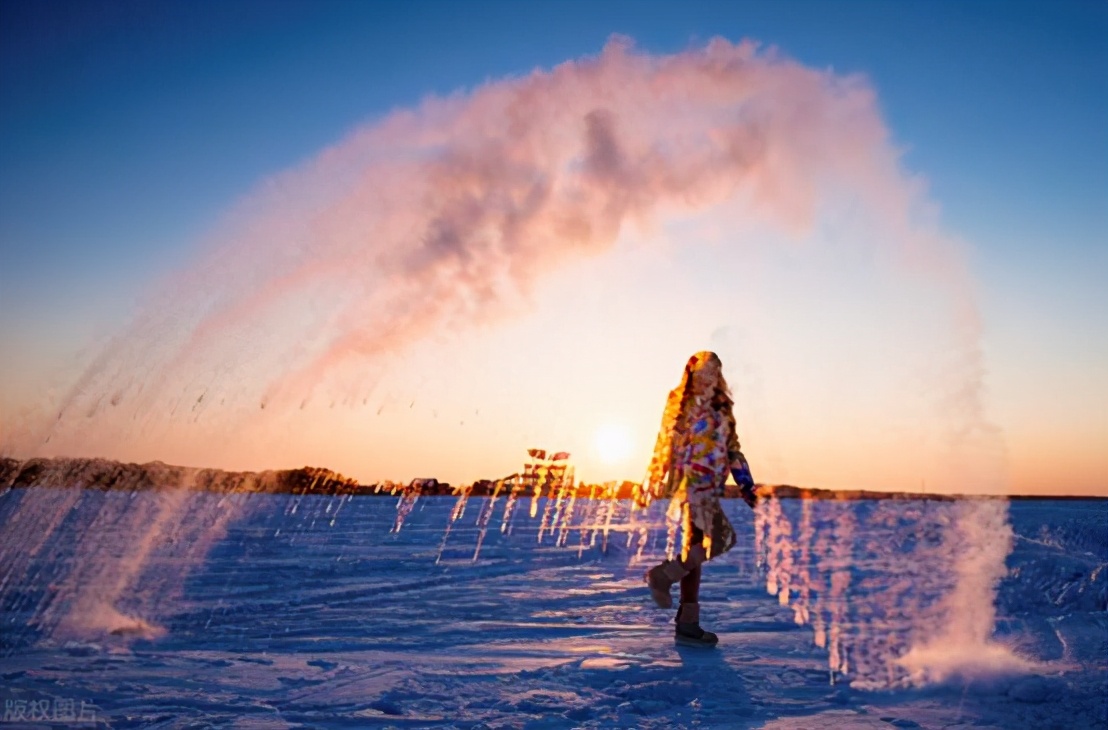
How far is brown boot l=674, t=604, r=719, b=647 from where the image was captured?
17.2ft

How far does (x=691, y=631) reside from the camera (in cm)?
529

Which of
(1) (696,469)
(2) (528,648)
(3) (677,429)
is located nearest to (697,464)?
(1) (696,469)

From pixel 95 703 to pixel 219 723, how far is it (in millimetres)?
835

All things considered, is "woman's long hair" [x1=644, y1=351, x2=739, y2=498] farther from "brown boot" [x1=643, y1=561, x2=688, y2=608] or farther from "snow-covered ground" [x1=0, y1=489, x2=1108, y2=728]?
"snow-covered ground" [x1=0, y1=489, x2=1108, y2=728]

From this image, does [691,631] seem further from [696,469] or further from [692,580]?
[696,469]

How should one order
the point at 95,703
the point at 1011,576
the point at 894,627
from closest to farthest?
the point at 95,703 → the point at 894,627 → the point at 1011,576

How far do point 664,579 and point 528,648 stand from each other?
1251mm

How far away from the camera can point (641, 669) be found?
14.7 ft

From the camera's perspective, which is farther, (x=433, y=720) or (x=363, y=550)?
(x=363, y=550)

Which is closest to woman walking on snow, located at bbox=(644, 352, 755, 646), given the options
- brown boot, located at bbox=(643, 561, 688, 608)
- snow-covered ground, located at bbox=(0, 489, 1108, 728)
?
brown boot, located at bbox=(643, 561, 688, 608)

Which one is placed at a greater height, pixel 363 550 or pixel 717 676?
pixel 717 676

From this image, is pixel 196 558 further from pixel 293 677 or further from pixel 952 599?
pixel 952 599

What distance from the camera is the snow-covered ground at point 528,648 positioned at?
362 cm

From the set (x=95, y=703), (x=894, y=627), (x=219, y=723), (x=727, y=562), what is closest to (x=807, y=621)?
(x=894, y=627)
